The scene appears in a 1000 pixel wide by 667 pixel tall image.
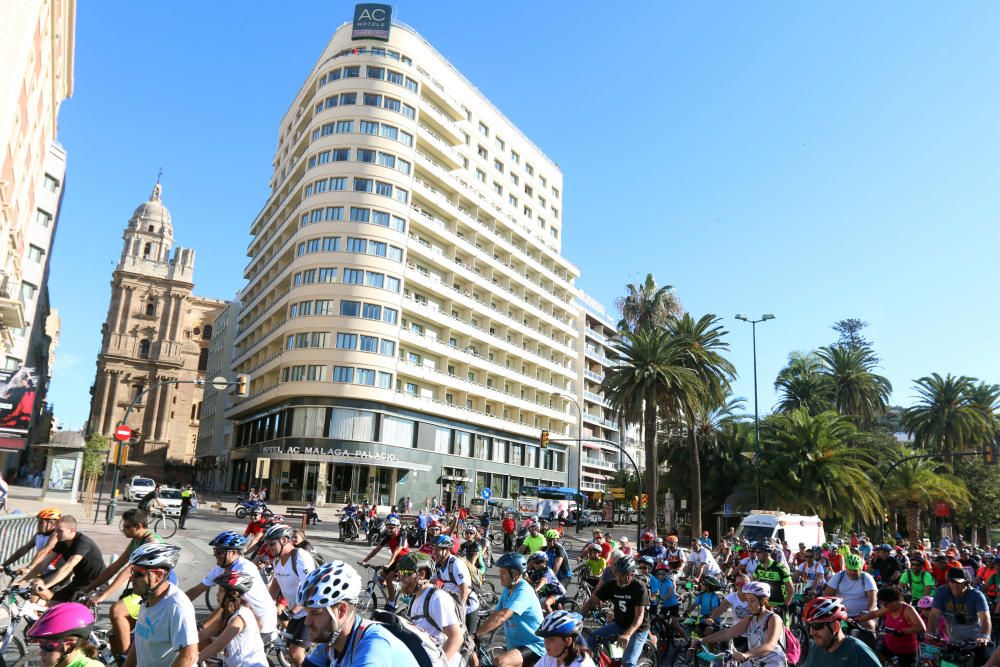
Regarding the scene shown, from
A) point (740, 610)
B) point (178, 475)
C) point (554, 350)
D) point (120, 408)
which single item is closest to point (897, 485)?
point (554, 350)

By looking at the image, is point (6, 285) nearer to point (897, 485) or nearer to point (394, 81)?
point (394, 81)

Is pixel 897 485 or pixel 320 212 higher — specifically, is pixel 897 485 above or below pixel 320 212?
below

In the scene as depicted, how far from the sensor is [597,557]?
42.9 feet

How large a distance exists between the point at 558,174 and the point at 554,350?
70.0ft

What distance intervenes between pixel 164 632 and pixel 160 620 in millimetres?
77

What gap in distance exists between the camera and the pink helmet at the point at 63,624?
3795 mm

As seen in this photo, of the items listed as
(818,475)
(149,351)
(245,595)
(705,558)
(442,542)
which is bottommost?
(705,558)

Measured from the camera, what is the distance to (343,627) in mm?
3527

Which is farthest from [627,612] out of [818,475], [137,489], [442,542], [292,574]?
[137,489]

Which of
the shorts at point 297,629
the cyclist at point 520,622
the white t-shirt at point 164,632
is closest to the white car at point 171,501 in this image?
the shorts at point 297,629

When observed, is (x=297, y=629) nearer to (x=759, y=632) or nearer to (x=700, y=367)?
(x=759, y=632)

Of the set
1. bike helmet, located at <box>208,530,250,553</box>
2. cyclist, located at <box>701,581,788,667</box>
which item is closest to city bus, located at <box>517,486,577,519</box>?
cyclist, located at <box>701,581,788,667</box>

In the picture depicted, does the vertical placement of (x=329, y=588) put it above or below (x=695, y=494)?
below

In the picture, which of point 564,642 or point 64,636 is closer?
point 64,636
